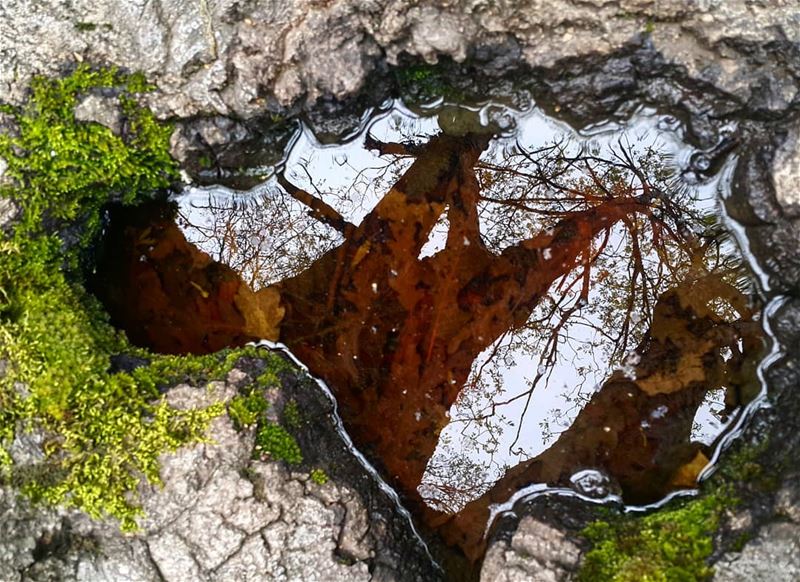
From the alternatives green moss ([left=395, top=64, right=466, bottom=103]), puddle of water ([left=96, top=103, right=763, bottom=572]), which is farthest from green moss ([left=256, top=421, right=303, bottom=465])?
green moss ([left=395, top=64, right=466, bottom=103])

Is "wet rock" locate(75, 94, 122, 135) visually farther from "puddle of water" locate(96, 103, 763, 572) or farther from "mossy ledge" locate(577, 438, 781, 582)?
"mossy ledge" locate(577, 438, 781, 582)

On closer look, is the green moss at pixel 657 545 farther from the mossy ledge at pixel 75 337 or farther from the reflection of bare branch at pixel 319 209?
the reflection of bare branch at pixel 319 209

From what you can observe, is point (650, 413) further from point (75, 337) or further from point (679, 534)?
point (75, 337)

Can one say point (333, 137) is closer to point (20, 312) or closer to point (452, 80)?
point (452, 80)

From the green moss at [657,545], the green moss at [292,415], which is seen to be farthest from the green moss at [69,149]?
the green moss at [657,545]

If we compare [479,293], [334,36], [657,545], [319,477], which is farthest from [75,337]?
[657,545]
